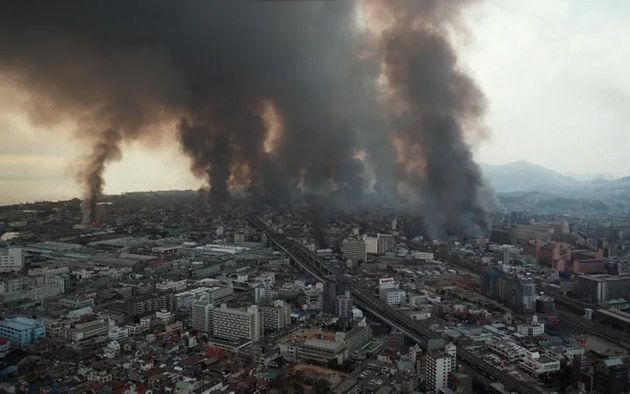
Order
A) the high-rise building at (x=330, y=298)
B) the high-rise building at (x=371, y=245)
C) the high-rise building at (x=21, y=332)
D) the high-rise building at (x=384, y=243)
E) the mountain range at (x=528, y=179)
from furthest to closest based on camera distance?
the mountain range at (x=528, y=179), the high-rise building at (x=384, y=243), the high-rise building at (x=371, y=245), the high-rise building at (x=330, y=298), the high-rise building at (x=21, y=332)

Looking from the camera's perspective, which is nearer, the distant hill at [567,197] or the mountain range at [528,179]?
the distant hill at [567,197]

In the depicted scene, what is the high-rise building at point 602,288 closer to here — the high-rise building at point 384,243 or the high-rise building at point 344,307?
the high-rise building at point 344,307

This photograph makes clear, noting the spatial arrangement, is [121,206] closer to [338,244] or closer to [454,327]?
[338,244]

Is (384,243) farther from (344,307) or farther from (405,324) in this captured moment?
(405,324)

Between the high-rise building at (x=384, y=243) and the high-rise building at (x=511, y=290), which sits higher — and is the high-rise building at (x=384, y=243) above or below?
above

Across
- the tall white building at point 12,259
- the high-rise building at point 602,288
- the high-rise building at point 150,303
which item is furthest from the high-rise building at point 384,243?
the tall white building at point 12,259

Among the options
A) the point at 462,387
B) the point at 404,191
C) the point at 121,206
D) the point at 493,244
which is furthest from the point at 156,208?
the point at 462,387

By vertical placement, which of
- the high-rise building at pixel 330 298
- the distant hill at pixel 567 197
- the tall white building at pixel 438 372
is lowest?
the tall white building at pixel 438 372

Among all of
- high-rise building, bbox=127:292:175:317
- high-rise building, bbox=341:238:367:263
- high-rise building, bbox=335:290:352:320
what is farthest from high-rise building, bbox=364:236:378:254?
high-rise building, bbox=127:292:175:317
